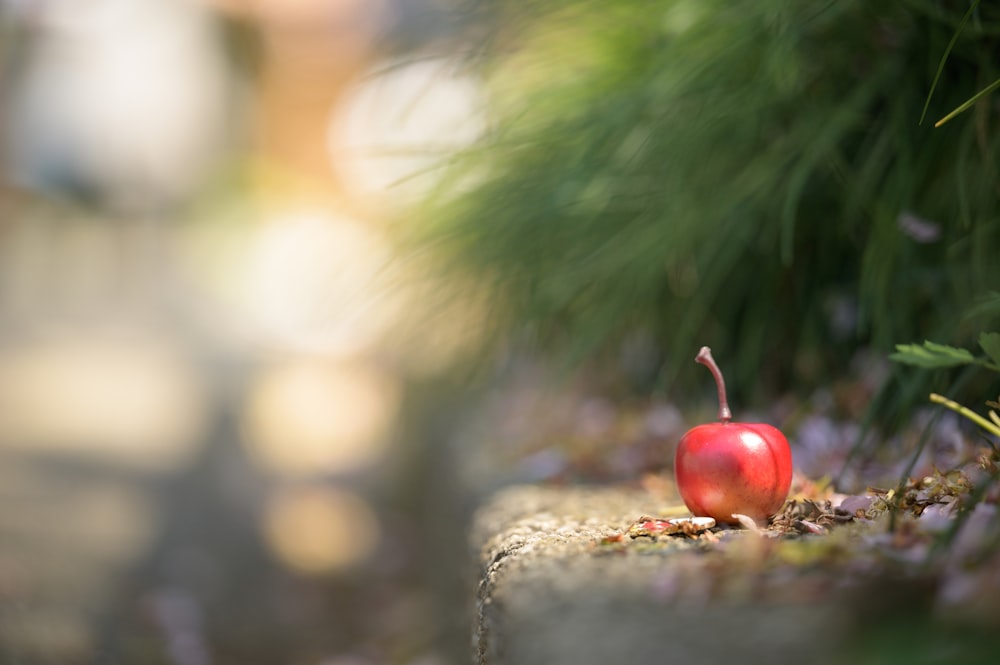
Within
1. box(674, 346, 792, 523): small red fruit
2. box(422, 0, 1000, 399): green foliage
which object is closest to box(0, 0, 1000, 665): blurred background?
box(422, 0, 1000, 399): green foliage

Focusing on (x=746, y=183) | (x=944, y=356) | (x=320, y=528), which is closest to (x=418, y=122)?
(x=746, y=183)

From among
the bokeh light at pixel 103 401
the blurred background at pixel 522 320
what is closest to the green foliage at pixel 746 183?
the blurred background at pixel 522 320

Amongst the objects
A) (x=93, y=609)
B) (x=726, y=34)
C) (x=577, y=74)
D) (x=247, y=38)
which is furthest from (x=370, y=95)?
(x=247, y=38)

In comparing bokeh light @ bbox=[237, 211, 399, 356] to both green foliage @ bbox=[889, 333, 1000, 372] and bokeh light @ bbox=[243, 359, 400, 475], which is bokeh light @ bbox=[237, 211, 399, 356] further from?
green foliage @ bbox=[889, 333, 1000, 372]

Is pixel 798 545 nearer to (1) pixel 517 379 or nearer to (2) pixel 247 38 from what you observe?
(1) pixel 517 379

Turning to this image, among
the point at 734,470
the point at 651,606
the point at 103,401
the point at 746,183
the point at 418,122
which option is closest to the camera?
the point at 651,606

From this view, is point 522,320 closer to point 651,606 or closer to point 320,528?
point 651,606

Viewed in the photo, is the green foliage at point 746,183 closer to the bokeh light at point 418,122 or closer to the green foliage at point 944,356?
the bokeh light at point 418,122

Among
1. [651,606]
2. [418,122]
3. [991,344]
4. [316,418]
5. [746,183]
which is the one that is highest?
[316,418]
